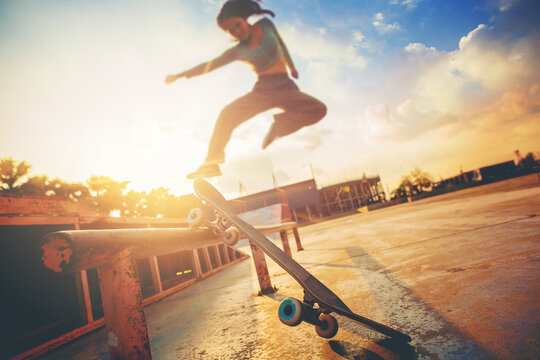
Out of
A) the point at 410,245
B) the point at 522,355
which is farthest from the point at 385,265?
the point at 522,355

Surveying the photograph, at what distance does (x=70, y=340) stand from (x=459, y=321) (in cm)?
405

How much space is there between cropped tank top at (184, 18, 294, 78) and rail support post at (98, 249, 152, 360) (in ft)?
7.34

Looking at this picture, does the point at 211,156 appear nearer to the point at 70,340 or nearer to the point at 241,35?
the point at 241,35

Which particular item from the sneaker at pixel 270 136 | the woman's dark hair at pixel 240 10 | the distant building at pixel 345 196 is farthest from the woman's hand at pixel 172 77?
the distant building at pixel 345 196

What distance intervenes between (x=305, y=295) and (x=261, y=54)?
7.69 ft

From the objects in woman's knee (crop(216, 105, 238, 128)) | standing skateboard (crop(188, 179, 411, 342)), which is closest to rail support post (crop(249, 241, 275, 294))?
standing skateboard (crop(188, 179, 411, 342))

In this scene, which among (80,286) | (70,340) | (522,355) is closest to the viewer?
(522,355)

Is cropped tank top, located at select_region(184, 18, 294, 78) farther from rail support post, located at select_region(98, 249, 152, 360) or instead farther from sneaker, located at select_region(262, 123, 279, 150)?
rail support post, located at select_region(98, 249, 152, 360)

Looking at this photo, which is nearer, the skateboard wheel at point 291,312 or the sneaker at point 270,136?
the skateboard wheel at point 291,312

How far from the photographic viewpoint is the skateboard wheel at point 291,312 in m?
0.91

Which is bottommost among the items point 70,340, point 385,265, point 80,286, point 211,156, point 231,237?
point 70,340

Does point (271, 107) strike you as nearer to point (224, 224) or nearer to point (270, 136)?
point (270, 136)

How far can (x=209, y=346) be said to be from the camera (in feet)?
5.06

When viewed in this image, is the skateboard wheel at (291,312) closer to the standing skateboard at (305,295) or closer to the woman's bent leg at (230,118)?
the standing skateboard at (305,295)
